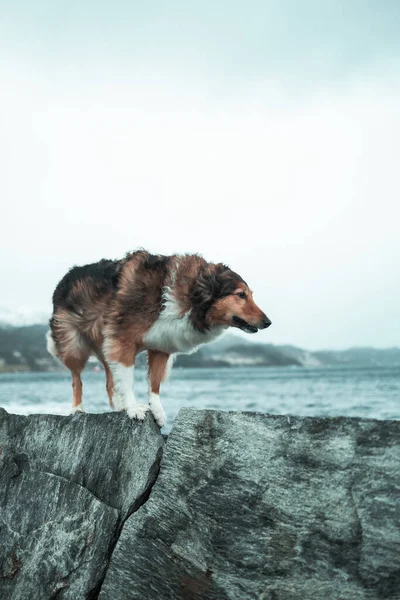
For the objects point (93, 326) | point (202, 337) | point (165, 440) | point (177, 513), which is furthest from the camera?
point (93, 326)

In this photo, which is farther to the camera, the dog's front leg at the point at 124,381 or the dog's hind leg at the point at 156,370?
the dog's hind leg at the point at 156,370

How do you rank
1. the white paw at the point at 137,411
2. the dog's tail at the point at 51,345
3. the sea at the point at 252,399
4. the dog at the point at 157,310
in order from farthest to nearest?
the sea at the point at 252,399
the dog's tail at the point at 51,345
the dog at the point at 157,310
the white paw at the point at 137,411

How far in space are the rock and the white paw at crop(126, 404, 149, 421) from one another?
0.07m

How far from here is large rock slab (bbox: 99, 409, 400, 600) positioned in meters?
4.12

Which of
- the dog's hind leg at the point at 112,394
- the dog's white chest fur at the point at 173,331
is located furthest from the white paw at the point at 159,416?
the dog's hind leg at the point at 112,394

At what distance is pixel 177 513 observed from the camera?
4805 millimetres

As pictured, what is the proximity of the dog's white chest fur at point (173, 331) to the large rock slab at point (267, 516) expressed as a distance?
48.6 inches

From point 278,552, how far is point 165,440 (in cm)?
157

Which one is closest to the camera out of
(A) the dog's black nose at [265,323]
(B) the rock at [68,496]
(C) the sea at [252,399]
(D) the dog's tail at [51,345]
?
(B) the rock at [68,496]

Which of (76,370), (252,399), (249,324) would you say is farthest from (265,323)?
(252,399)

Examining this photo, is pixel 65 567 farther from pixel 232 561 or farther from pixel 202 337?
pixel 202 337

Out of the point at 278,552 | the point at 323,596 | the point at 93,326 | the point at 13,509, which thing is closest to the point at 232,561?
the point at 278,552

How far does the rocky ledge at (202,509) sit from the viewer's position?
4.17m

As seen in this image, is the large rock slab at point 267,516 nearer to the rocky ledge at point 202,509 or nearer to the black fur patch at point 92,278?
the rocky ledge at point 202,509
